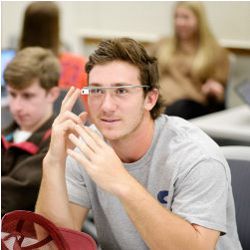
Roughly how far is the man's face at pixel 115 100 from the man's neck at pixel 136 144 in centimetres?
5

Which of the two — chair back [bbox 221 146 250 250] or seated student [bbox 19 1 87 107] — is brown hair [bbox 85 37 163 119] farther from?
seated student [bbox 19 1 87 107]

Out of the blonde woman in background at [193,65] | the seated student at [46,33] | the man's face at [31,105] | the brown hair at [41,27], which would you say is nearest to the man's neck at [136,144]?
the man's face at [31,105]

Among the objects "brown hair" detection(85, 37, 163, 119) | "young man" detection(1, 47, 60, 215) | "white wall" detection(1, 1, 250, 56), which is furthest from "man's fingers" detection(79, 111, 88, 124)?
"white wall" detection(1, 1, 250, 56)

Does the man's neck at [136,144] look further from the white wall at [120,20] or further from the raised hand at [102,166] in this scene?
the white wall at [120,20]

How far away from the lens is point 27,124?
1838mm

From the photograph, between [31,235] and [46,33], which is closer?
[31,235]

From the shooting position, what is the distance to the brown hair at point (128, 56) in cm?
122

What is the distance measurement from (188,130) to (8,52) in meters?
1.79

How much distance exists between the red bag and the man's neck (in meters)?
0.29

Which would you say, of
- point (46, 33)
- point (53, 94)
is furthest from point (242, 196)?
point (46, 33)

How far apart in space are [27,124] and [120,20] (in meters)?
2.70

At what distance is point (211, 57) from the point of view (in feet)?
10.8

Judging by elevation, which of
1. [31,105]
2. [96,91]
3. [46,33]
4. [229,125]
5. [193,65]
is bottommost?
[229,125]

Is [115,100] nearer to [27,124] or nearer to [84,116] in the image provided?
[84,116]
